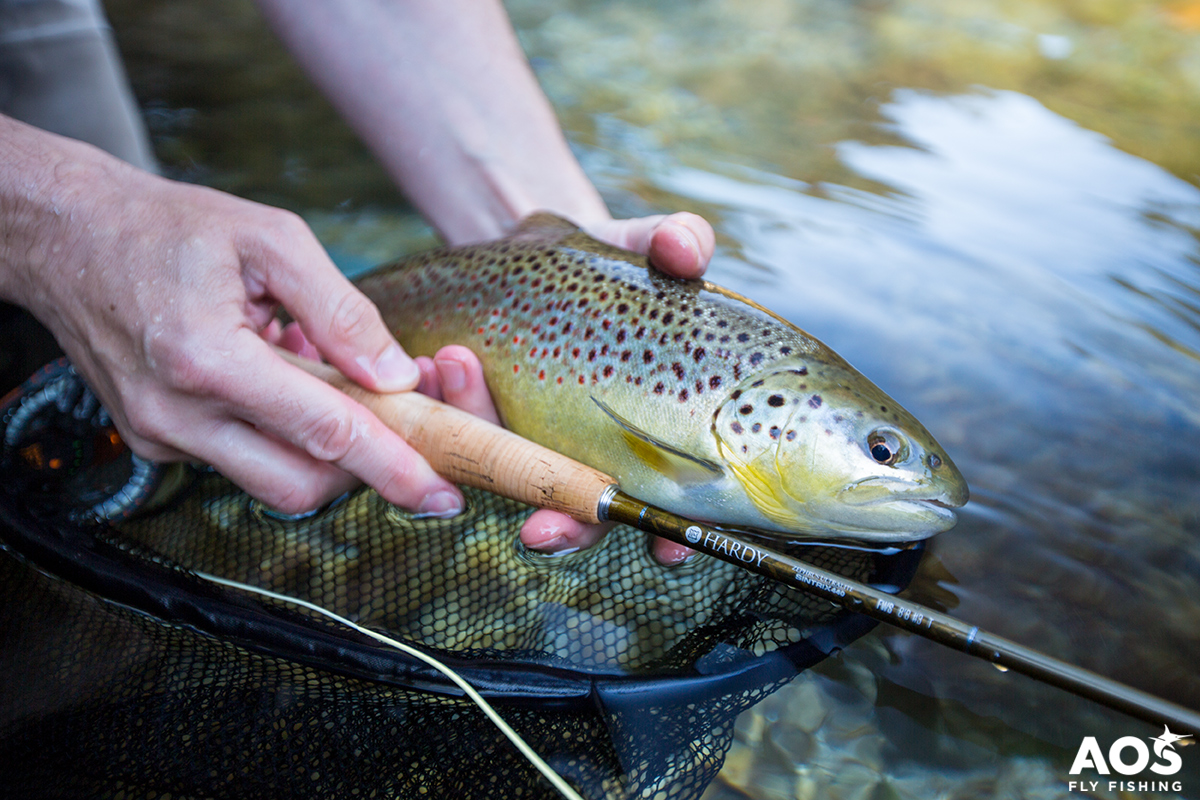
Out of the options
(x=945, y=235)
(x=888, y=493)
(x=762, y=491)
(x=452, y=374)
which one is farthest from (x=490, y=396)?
(x=945, y=235)

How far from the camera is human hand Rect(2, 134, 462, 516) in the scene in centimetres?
156

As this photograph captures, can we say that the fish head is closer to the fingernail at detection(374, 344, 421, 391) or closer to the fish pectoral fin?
the fish pectoral fin

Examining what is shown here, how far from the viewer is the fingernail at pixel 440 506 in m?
1.79

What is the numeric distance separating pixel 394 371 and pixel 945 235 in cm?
303

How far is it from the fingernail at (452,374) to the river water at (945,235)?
1033 millimetres

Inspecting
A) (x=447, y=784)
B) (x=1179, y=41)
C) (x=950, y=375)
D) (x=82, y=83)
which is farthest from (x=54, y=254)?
(x=1179, y=41)

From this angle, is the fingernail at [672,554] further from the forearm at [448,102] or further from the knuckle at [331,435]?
the forearm at [448,102]

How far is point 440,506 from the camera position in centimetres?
182

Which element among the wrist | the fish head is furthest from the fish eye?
the wrist

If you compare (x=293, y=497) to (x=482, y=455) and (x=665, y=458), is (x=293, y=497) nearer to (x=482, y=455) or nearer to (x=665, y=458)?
(x=482, y=455)

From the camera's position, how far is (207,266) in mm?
1589

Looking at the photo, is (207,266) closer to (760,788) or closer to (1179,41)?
(760,788)

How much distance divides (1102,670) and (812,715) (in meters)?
0.73

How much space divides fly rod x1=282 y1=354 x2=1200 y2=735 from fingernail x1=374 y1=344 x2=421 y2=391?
3 cm
